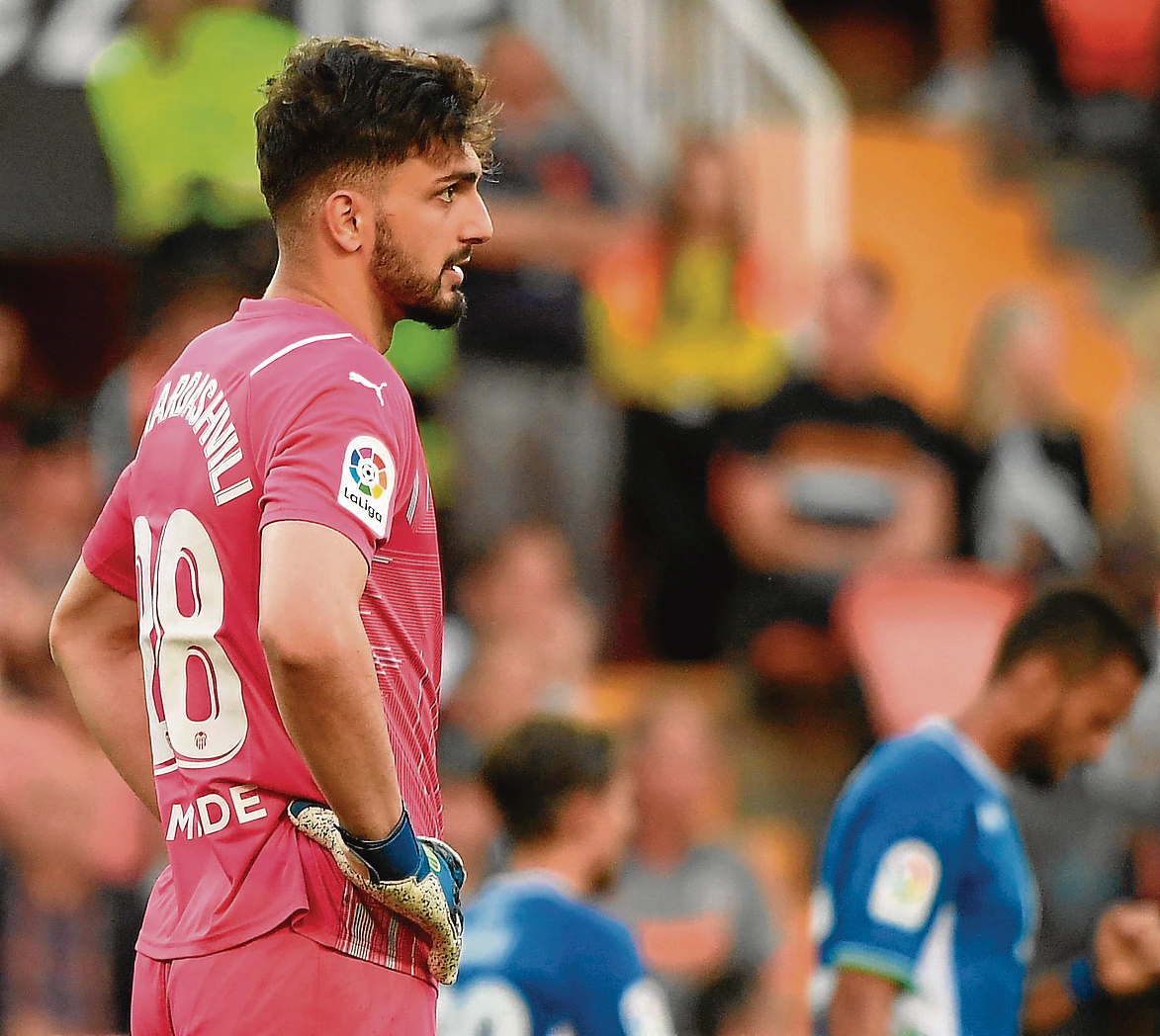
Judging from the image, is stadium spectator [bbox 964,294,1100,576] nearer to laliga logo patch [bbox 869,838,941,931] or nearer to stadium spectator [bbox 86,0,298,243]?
stadium spectator [bbox 86,0,298,243]

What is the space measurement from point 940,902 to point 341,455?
6.98ft

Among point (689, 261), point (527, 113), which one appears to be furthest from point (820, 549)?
point (527, 113)

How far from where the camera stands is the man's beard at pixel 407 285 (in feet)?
8.71

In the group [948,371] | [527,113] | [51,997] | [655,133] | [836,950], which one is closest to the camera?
[836,950]

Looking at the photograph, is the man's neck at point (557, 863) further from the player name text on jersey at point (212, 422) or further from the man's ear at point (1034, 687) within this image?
the player name text on jersey at point (212, 422)

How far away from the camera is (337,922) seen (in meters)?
2.47

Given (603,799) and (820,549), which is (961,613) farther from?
(603,799)

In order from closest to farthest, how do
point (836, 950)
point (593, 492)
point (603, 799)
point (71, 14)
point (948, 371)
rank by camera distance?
point (836, 950)
point (603, 799)
point (71, 14)
point (593, 492)
point (948, 371)

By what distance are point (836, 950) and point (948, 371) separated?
27.1 feet

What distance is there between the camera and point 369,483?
2.41 meters

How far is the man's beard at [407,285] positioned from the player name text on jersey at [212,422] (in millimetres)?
281

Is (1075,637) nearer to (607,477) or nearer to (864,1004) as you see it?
(864,1004)

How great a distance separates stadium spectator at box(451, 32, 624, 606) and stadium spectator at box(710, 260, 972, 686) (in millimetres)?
612

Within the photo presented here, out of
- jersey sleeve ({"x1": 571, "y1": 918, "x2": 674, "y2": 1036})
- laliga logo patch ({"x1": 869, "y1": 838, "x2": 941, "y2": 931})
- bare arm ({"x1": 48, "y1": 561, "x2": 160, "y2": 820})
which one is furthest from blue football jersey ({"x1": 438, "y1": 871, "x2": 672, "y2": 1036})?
bare arm ({"x1": 48, "y1": 561, "x2": 160, "y2": 820})
